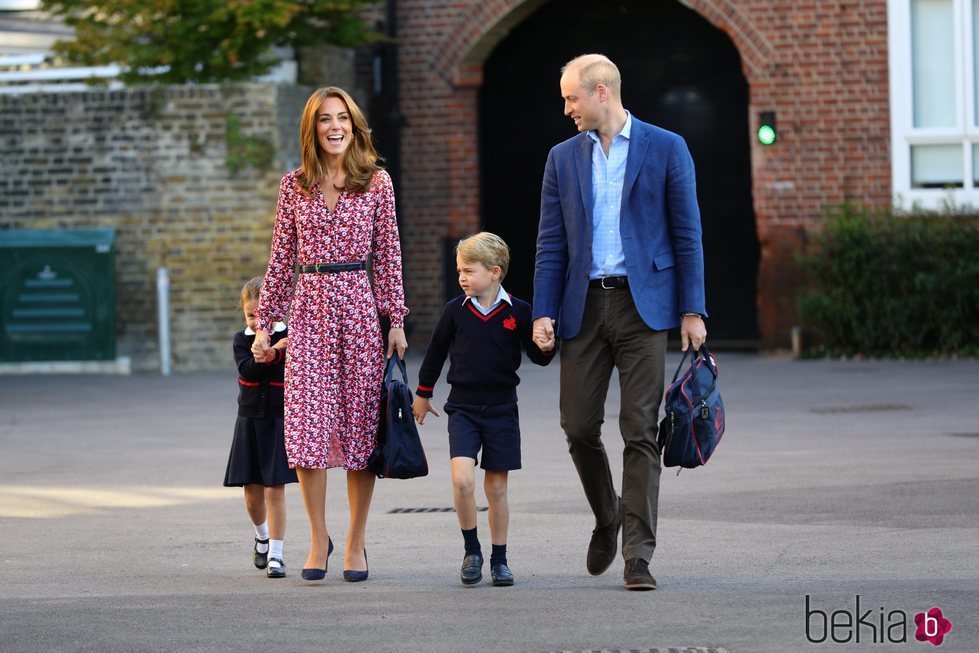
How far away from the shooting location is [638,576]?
649 centimetres

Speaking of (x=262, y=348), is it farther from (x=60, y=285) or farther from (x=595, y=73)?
(x=60, y=285)

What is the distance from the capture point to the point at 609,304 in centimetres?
670

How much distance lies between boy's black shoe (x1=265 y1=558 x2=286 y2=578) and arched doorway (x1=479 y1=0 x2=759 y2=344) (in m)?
13.8

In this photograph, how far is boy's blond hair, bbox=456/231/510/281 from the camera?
6.87 metres

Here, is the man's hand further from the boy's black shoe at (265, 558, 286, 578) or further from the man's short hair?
the boy's black shoe at (265, 558, 286, 578)

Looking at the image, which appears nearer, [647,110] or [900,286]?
[900,286]

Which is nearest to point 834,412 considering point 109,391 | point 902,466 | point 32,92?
point 902,466

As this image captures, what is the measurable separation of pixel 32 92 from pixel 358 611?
45.2 ft

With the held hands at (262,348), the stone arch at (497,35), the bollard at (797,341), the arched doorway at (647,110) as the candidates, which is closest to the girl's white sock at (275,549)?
the held hands at (262,348)

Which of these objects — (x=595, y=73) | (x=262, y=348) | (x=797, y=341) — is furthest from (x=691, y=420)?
(x=797, y=341)

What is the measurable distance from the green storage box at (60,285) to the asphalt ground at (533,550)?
15.8 feet

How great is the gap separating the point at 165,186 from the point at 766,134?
6.67 m

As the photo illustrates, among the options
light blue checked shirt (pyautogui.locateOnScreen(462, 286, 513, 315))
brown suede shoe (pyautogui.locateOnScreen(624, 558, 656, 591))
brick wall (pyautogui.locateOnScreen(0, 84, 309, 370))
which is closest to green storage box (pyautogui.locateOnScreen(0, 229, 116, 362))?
brick wall (pyautogui.locateOnScreen(0, 84, 309, 370))

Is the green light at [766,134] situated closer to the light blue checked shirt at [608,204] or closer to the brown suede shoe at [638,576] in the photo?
the light blue checked shirt at [608,204]
